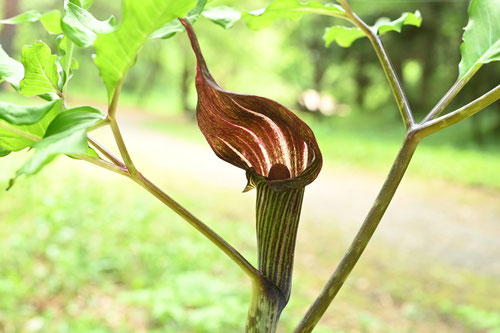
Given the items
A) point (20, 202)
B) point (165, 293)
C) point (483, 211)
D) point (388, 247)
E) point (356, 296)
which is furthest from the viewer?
point (483, 211)

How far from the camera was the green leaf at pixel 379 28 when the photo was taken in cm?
48

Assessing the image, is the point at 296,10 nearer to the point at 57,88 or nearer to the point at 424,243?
the point at 57,88

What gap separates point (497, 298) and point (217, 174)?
3.16 m

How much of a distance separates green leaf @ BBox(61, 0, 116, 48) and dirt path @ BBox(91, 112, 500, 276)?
3.04 m

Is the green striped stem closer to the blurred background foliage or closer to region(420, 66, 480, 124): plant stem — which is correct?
region(420, 66, 480, 124): plant stem

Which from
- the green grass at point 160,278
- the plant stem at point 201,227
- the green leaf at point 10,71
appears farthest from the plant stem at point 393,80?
the green grass at point 160,278

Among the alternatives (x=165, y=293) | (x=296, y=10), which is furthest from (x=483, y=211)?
(x=296, y=10)

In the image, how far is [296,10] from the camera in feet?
1.43

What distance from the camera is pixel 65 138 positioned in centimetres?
24

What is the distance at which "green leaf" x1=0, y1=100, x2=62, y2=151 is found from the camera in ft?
0.81

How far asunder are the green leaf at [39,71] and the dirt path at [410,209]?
302 centimetres

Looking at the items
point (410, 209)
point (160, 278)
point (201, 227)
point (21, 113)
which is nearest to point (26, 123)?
point (21, 113)

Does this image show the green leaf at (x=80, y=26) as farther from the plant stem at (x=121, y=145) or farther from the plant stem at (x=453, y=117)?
the plant stem at (x=453, y=117)

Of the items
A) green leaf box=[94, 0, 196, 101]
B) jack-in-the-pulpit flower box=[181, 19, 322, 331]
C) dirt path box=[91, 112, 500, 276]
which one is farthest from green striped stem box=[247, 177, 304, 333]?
dirt path box=[91, 112, 500, 276]
